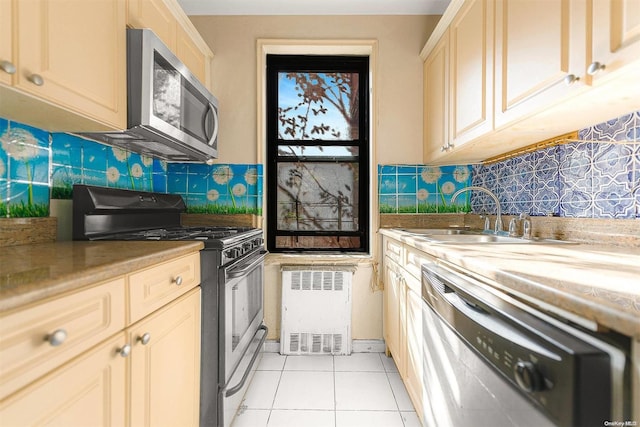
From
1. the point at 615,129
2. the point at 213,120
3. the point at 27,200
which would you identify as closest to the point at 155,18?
the point at 213,120

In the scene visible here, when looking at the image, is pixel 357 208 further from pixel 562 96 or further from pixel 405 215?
pixel 562 96

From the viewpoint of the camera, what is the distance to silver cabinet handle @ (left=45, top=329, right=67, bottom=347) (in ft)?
2.22

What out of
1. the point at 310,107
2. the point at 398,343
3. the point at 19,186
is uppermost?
the point at 310,107

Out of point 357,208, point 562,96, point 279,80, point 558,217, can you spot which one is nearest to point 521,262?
point 562,96

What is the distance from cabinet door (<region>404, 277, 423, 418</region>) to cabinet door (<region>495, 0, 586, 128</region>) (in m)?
0.90

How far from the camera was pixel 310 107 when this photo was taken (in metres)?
2.72

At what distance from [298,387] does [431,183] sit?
5.68 feet

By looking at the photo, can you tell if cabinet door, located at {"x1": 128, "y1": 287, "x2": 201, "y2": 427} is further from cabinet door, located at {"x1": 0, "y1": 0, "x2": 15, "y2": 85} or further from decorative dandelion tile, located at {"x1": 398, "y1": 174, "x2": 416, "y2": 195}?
decorative dandelion tile, located at {"x1": 398, "y1": 174, "x2": 416, "y2": 195}

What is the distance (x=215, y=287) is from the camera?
1462 millimetres

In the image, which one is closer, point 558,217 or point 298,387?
point 558,217

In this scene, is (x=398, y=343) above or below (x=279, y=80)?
below

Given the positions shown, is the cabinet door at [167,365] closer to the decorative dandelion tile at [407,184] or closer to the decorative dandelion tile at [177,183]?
the decorative dandelion tile at [177,183]

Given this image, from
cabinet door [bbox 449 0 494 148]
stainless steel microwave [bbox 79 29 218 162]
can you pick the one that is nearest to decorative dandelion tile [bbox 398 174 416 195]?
cabinet door [bbox 449 0 494 148]

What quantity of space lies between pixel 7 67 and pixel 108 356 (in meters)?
0.83
